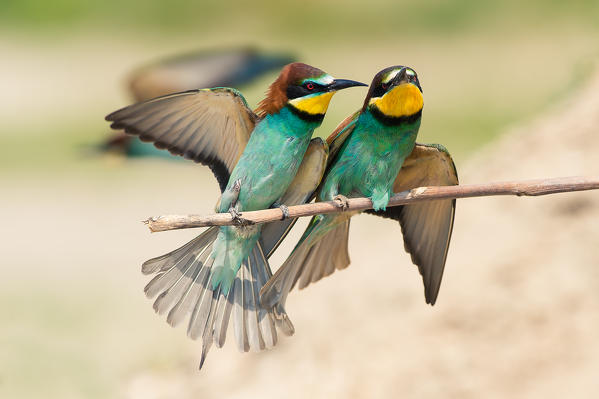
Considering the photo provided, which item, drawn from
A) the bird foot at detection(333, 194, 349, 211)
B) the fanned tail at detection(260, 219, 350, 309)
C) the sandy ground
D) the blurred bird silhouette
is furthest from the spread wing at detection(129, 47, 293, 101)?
the bird foot at detection(333, 194, 349, 211)

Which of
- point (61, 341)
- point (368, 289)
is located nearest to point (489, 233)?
point (368, 289)

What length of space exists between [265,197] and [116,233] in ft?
6.45

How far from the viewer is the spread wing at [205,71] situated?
3068 mm

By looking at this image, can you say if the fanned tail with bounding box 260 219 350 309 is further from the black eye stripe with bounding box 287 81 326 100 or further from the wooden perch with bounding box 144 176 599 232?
the black eye stripe with bounding box 287 81 326 100

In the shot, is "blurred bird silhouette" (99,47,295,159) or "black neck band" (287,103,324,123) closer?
"black neck band" (287,103,324,123)

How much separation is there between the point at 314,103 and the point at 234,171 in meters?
0.17

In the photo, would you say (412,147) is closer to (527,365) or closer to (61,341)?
(527,365)

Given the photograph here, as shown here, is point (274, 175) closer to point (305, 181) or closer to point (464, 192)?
point (305, 181)

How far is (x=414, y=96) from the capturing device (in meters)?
1.06

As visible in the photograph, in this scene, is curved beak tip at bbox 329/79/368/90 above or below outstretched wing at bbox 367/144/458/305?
above

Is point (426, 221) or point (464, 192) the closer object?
point (464, 192)

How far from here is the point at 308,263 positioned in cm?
121

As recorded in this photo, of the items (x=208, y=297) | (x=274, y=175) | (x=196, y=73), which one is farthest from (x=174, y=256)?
(x=196, y=73)

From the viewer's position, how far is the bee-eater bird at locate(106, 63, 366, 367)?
3.40ft
